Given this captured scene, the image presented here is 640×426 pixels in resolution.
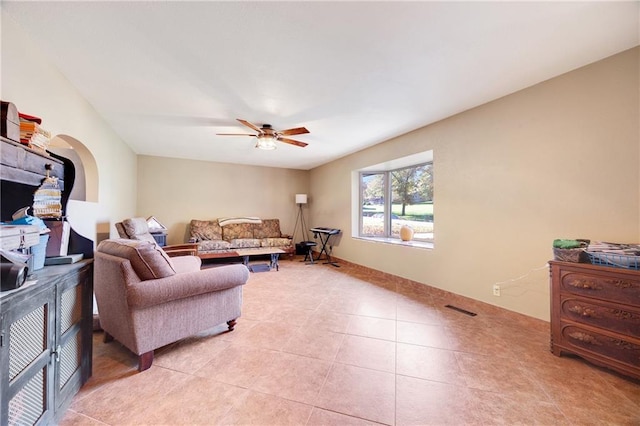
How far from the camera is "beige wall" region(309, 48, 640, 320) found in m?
1.85

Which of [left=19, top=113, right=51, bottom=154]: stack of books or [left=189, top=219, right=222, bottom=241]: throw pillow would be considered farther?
[left=189, top=219, right=222, bottom=241]: throw pillow

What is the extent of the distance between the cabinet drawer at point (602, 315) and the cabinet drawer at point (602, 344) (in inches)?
2.4

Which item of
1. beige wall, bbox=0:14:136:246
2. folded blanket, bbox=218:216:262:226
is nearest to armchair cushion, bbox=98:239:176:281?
beige wall, bbox=0:14:136:246

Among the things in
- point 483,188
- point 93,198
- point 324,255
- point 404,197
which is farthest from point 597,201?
point 93,198

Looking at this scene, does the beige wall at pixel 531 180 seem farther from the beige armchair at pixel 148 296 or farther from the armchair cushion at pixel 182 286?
the beige armchair at pixel 148 296

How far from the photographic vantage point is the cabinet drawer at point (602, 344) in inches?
59.9

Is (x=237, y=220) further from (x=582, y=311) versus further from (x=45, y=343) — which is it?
(x=582, y=311)

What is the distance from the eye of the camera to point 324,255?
5.84 m

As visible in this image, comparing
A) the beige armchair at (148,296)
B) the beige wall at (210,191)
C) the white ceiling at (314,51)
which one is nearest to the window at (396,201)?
the white ceiling at (314,51)

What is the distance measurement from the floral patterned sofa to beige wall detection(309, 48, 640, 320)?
11.0ft

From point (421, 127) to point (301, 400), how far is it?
3.42 m

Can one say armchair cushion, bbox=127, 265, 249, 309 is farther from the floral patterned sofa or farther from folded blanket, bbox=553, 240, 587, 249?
the floral patterned sofa

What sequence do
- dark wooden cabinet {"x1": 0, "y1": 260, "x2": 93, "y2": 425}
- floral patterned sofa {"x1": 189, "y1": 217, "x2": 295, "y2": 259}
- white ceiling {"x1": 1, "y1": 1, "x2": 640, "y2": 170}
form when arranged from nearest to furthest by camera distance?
dark wooden cabinet {"x1": 0, "y1": 260, "x2": 93, "y2": 425}
white ceiling {"x1": 1, "y1": 1, "x2": 640, "y2": 170}
floral patterned sofa {"x1": 189, "y1": 217, "x2": 295, "y2": 259}

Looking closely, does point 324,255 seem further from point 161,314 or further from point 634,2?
point 634,2
